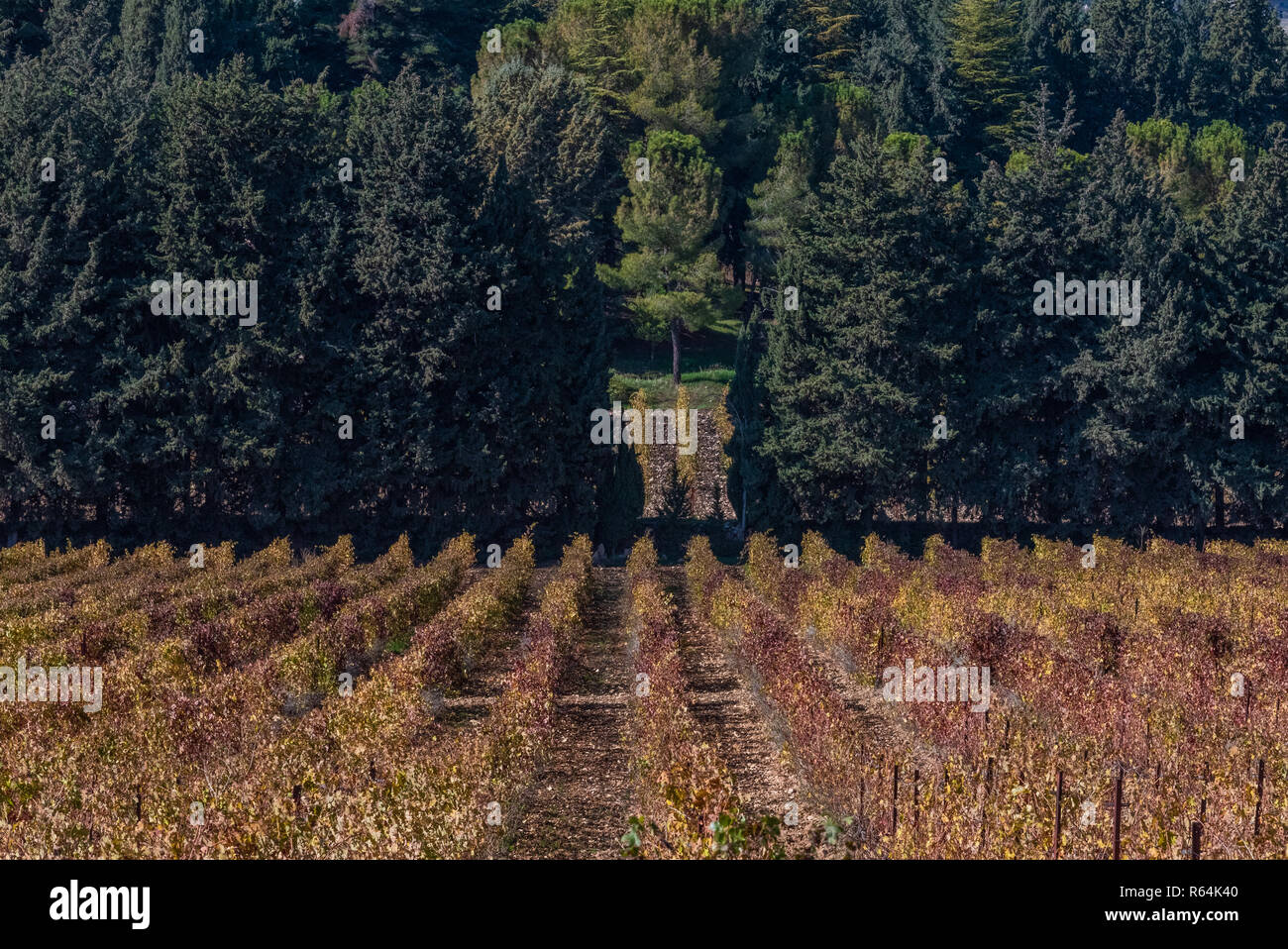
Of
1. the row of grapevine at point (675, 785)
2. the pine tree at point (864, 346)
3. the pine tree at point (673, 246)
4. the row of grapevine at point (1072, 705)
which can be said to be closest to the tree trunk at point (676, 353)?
the pine tree at point (673, 246)

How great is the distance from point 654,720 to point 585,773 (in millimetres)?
921

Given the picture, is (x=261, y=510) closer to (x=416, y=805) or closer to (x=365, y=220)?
(x=365, y=220)

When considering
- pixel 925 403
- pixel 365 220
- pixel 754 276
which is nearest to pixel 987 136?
pixel 754 276

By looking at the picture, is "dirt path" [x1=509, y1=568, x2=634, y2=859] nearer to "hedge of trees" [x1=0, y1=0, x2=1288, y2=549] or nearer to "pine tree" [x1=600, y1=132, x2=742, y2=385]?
"hedge of trees" [x1=0, y1=0, x2=1288, y2=549]

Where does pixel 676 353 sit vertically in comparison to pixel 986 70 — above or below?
below

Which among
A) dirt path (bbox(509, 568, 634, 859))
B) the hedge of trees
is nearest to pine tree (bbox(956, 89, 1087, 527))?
the hedge of trees

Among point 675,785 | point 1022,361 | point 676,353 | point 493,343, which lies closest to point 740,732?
point 675,785

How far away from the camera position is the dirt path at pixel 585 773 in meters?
12.6

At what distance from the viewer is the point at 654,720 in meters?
14.7

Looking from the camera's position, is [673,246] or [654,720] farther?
[673,246]

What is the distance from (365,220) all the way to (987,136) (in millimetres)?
42436

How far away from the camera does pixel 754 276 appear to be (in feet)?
214

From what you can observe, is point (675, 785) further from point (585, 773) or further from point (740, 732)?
point (740, 732)

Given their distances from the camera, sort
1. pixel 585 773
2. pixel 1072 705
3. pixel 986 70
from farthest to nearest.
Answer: pixel 986 70 < pixel 1072 705 < pixel 585 773
